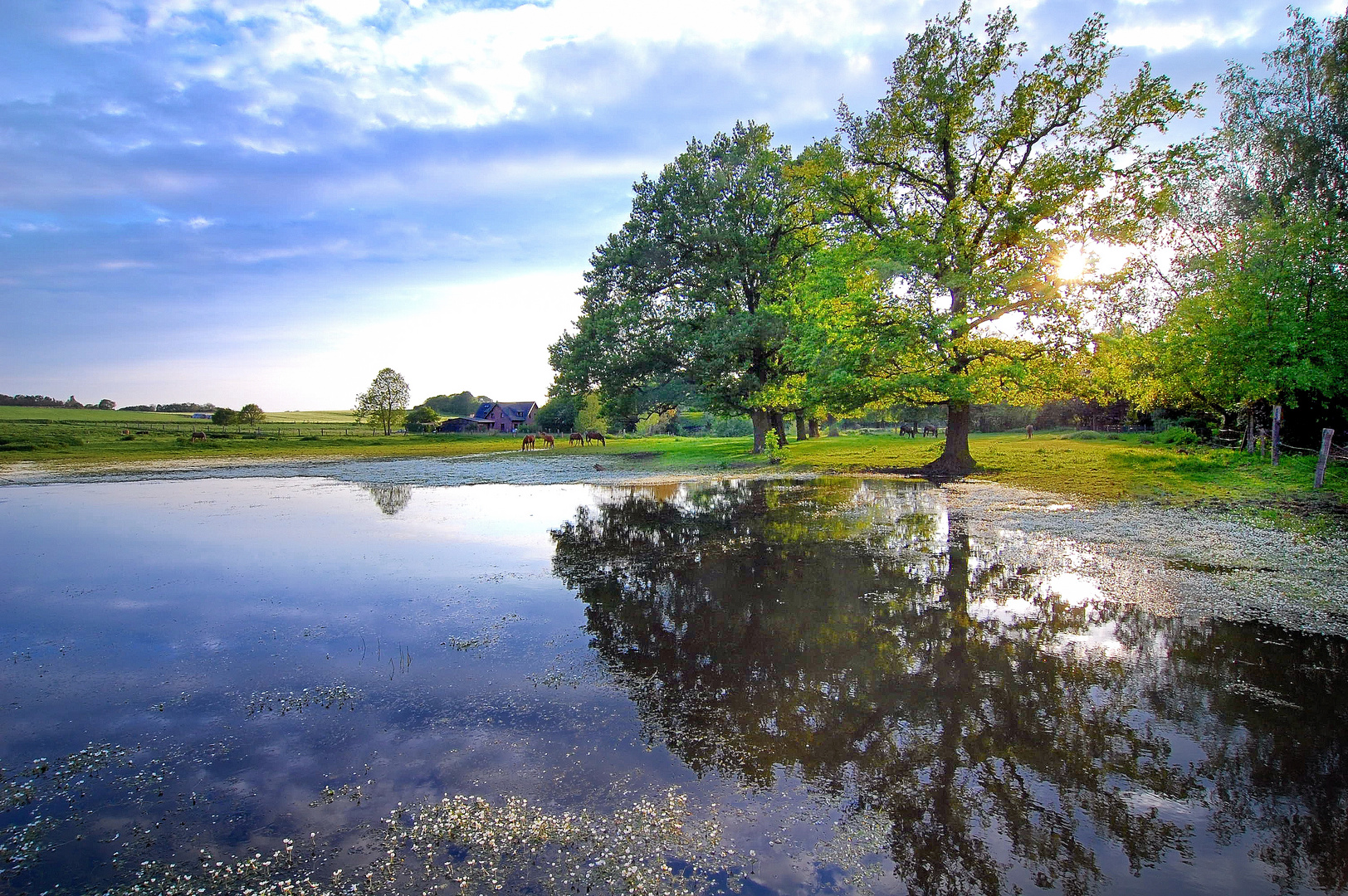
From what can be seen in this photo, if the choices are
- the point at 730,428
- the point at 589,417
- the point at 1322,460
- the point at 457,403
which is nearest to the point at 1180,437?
→ the point at 1322,460

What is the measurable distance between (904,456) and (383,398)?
7024 centimetres

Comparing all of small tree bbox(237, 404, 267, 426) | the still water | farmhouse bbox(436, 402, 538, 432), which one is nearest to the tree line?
the still water

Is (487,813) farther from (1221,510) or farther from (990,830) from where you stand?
(1221,510)

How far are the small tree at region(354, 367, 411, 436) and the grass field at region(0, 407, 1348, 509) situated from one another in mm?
13378

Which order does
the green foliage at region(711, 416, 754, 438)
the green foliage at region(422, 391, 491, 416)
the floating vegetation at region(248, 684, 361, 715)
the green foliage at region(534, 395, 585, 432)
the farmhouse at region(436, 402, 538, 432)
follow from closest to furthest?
1. the floating vegetation at region(248, 684, 361, 715)
2. the green foliage at region(711, 416, 754, 438)
3. the green foliage at region(534, 395, 585, 432)
4. the farmhouse at region(436, 402, 538, 432)
5. the green foliage at region(422, 391, 491, 416)

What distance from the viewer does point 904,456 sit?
96.3 ft

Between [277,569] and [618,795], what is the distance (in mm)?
8399

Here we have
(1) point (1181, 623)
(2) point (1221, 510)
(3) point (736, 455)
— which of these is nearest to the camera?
(1) point (1181, 623)

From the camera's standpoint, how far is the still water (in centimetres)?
331

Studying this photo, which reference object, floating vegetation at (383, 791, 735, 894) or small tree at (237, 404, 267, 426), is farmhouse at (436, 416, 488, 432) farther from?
floating vegetation at (383, 791, 735, 894)

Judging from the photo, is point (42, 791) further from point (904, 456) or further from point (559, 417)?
point (559, 417)

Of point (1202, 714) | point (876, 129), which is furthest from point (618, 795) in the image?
point (876, 129)

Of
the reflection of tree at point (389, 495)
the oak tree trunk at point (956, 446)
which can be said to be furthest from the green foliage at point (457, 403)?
the oak tree trunk at point (956, 446)

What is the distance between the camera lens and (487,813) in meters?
3.64
